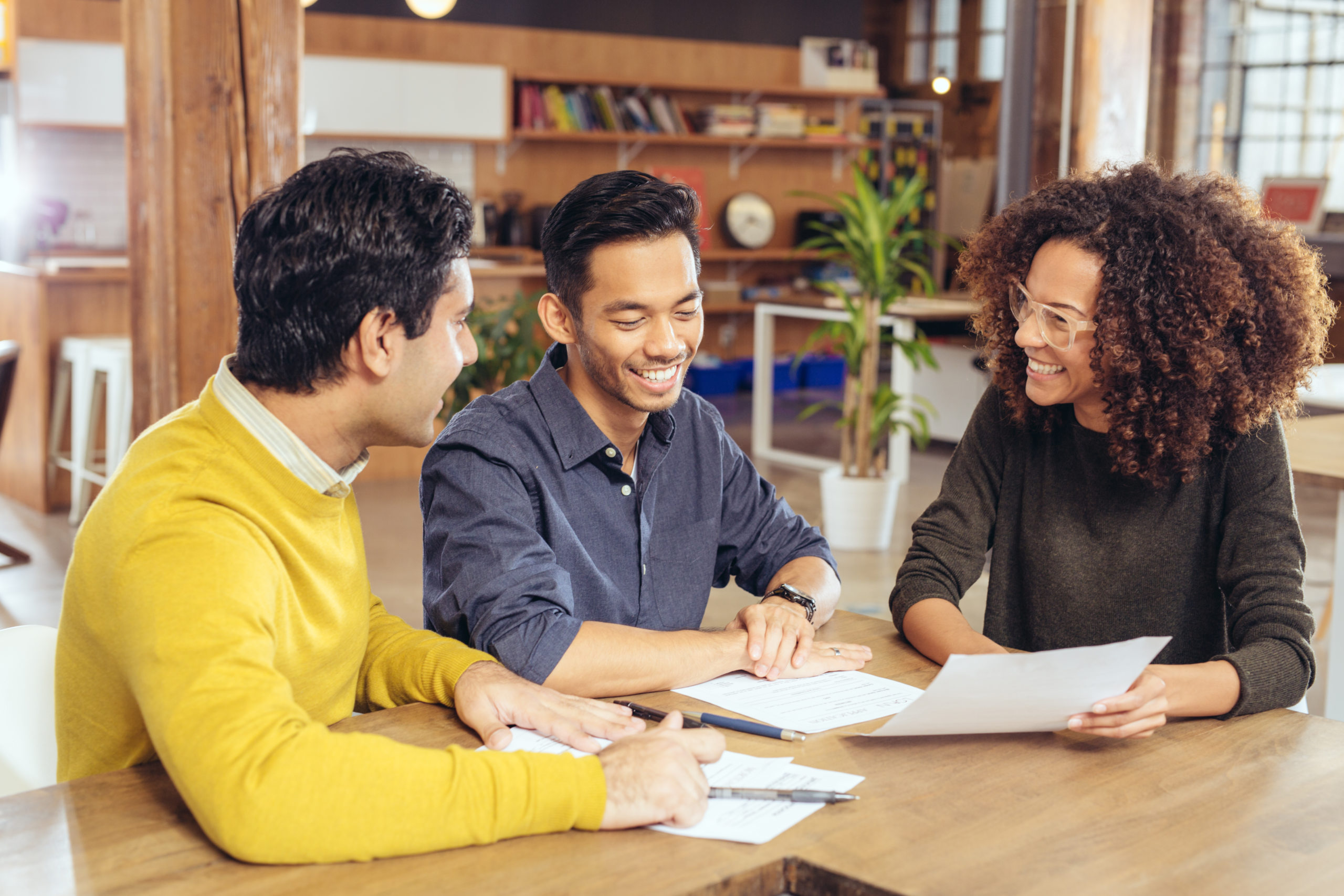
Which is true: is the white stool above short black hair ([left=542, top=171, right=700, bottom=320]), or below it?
below

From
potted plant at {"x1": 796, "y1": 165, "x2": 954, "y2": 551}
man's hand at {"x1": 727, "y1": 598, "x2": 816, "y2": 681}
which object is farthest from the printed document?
potted plant at {"x1": 796, "y1": 165, "x2": 954, "y2": 551}

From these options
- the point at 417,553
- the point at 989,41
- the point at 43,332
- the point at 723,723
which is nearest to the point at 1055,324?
the point at 723,723

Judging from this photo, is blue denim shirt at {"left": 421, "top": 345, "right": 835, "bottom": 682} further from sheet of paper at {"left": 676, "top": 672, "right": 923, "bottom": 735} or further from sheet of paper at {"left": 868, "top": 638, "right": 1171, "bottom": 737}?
sheet of paper at {"left": 868, "top": 638, "right": 1171, "bottom": 737}

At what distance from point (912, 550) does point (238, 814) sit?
1.10 meters

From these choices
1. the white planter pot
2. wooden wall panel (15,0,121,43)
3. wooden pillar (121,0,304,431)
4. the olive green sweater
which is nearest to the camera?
the olive green sweater

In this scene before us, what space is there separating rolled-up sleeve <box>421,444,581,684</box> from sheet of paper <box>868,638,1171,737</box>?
42 cm

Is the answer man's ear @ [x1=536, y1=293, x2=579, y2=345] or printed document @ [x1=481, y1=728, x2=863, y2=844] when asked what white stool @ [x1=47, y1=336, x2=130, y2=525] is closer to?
man's ear @ [x1=536, y1=293, x2=579, y2=345]

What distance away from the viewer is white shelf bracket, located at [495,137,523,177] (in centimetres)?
927

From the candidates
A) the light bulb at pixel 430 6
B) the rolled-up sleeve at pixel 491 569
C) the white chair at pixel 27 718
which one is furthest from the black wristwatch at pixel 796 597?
the light bulb at pixel 430 6

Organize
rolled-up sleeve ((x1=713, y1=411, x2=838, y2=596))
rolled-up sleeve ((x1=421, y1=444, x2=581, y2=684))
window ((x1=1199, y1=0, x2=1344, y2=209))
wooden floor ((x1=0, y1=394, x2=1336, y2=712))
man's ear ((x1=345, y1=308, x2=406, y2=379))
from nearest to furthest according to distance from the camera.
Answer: man's ear ((x1=345, y1=308, x2=406, y2=379)) → rolled-up sleeve ((x1=421, y1=444, x2=581, y2=684)) → rolled-up sleeve ((x1=713, y1=411, x2=838, y2=596)) → wooden floor ((x1=0, y1=394, x2=1336, y2=712)) → window ((x1=1199, y1=0, x2=1344, y2=209))

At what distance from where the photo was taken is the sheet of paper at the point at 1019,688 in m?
1.27

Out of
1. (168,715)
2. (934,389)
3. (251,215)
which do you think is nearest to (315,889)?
(168,715)

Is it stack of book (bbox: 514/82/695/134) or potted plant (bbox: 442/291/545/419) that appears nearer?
potted plant (bbox: 442/291/545/419)

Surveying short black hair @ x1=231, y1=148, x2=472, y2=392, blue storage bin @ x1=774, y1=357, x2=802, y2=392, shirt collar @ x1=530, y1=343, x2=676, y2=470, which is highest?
short black hair @ x1=231, y1=148, x2=472, y2=392
